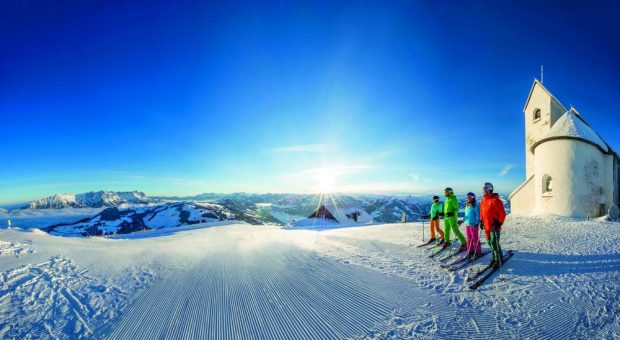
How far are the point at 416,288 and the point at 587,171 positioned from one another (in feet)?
63.0

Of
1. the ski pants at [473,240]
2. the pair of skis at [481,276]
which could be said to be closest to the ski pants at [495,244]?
the pair of skis at [481,276]

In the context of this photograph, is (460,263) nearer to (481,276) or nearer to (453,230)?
(481,276)

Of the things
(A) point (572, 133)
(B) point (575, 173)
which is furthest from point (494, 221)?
(A) point (572, 133)

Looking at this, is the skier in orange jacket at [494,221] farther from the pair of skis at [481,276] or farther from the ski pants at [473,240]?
the ski pants at [473,240]

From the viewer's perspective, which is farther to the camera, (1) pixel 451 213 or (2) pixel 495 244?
(1) pixel 451 213

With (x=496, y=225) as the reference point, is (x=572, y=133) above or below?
above

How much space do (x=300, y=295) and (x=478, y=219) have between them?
6.00 metres

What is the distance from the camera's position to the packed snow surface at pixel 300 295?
489 cm

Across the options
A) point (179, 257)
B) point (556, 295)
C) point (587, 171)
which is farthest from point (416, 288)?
point (587, 171)

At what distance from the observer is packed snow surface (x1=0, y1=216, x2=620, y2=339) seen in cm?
489

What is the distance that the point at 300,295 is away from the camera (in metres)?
6.24

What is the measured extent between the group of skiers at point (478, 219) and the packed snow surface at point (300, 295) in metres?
0.82

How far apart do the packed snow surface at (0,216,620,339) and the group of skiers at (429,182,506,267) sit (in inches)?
32.2

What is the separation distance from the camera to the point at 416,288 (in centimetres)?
649
